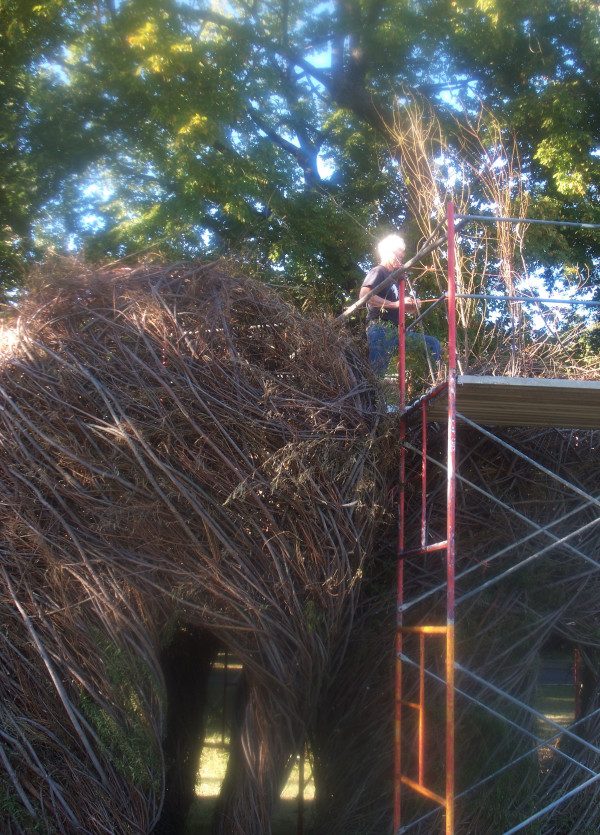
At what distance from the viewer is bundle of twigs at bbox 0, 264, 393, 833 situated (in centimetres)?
437

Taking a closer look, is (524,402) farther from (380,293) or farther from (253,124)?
(253,124)

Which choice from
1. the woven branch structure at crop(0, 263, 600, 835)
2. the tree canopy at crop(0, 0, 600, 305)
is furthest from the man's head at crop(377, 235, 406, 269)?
the tree canopy at crop(0, 0, 600, 305)

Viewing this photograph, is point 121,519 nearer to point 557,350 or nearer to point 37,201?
point 557,350

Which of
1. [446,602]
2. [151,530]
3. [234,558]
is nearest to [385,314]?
[446,602]

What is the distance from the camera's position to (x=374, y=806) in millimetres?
5633

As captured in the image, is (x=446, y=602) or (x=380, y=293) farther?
(x=380, y=293)

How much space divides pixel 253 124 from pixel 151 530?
8103mm

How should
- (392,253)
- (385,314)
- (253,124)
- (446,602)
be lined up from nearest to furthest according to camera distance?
1. (446,602)
2. (392,253)
3. (385,314)
4. (253,124)

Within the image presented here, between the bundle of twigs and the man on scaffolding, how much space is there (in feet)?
2.95

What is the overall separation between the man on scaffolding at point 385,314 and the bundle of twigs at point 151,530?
0.90 metres

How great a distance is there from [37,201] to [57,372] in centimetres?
580

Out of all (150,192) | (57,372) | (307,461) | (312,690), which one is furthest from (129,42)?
(312,690)

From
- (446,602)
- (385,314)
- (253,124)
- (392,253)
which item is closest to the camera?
(446,602)

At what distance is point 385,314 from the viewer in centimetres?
666
